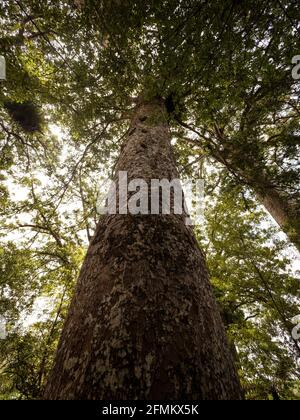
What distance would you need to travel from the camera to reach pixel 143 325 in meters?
1.20

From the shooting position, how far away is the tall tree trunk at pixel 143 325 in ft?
3.37

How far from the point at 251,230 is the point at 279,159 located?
5.92ft

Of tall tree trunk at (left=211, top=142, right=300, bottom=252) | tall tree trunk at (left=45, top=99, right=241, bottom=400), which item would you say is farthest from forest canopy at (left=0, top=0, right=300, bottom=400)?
tall tree trunk at (left=45, top=99, right=241, bottom=400)

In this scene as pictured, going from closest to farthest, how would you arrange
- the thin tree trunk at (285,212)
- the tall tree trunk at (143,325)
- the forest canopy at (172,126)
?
the tall tree trunk at (143,325), the forest canopy at (172,126), the thin tree trunk at (285,212)

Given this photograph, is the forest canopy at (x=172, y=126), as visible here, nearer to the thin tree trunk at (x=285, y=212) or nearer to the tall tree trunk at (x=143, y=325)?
the thin tree trunk at (x=285, y=212)

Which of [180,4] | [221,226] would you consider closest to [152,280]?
[180,4]

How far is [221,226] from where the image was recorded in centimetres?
603

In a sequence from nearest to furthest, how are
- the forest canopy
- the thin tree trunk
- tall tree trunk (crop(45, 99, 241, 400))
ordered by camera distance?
tall tree trunk (crop(45, 99, 241, 400))
the forest canopy
the thin tree trunk

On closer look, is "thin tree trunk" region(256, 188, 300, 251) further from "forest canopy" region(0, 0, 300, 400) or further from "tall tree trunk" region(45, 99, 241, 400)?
"tall tree trunk" region(45, 99, 241, 400)

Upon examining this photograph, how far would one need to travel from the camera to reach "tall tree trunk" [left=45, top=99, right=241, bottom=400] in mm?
1026

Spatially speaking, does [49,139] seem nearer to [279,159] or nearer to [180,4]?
[180,4]

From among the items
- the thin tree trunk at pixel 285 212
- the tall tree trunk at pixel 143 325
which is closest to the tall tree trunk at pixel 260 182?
the thin tree trunk at pixel 285 212

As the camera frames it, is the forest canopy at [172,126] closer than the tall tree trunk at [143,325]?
No

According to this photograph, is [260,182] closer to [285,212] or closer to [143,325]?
[285,212]
